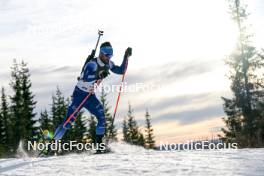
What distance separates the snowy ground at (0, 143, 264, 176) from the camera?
6.64 metres

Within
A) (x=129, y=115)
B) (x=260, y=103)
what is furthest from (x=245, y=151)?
(x=129, y=115)

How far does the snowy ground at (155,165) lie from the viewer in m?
6.64

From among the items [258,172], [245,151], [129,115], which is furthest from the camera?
[129,115]

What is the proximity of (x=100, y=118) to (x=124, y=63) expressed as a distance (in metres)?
1.53

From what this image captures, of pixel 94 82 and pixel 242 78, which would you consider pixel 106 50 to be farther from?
pixel 242 78

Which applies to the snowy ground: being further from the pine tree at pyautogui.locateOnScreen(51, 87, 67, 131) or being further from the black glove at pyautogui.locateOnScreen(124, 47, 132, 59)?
the pine tree at pyautogui.locateOnScreen(51, 87, 67, 131)

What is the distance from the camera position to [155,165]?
7.14 meters

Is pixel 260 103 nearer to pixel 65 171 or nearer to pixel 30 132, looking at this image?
pixel 30 132

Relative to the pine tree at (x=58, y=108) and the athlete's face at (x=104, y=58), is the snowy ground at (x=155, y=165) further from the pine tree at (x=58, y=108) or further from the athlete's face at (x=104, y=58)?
the pine tree at (x=58, y=108)

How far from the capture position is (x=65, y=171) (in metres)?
6.98

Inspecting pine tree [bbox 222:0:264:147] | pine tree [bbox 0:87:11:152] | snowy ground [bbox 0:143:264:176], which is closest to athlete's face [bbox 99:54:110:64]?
snowy ground [bbox 0:143:264:176]

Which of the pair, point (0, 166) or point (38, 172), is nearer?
point (38, 172)

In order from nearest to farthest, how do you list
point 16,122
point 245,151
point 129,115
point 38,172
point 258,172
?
point 258,172, point 38,172, point 245,151, point 16,122, point 129,115

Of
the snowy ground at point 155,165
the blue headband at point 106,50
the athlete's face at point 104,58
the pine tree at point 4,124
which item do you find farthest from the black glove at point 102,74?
the pine tree at point 4,124
